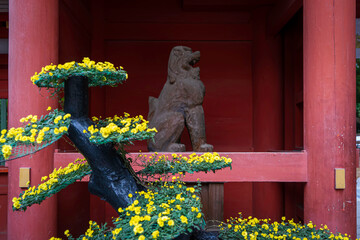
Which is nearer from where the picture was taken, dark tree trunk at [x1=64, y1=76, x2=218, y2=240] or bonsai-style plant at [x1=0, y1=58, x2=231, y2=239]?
bonsai-style plant at [x1=0, y1=58, x2=231, y2=239]

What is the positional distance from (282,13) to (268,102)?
1.02 m

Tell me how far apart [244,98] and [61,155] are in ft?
7.68

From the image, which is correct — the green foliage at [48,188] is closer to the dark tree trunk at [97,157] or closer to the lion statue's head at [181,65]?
the dark tree trunk at [97,157]

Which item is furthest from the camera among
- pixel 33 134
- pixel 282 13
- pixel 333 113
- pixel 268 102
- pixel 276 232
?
pixel 268 102

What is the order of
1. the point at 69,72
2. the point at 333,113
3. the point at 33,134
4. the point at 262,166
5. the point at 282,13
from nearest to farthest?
1. the point at 33,134
2. the point at 69,72
3. the point at 333,113
4. the point at 262,166
5. the point at 282,13

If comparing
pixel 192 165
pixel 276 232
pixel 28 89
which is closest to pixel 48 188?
pixel 192 165

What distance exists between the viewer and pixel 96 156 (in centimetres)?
136

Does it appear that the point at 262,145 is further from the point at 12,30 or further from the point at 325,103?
the point at 12,30

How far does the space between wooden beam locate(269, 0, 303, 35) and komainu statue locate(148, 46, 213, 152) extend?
1045 mm

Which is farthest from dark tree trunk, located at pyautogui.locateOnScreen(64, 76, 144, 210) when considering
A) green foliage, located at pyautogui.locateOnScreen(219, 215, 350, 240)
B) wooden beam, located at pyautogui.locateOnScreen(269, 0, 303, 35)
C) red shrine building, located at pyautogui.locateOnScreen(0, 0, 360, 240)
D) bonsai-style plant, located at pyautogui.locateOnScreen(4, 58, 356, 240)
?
wooden beam, located at pyautogui.locateOnScreen(269, 0, 303, 35)

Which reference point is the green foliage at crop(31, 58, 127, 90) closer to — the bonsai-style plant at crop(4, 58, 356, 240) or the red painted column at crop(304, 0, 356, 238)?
the bonsai-style plant at crop(4, 58, 356, 240)

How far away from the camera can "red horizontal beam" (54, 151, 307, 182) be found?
95.7 inches

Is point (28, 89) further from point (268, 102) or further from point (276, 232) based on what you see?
point (268, 102)

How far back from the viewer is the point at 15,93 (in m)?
2.34
